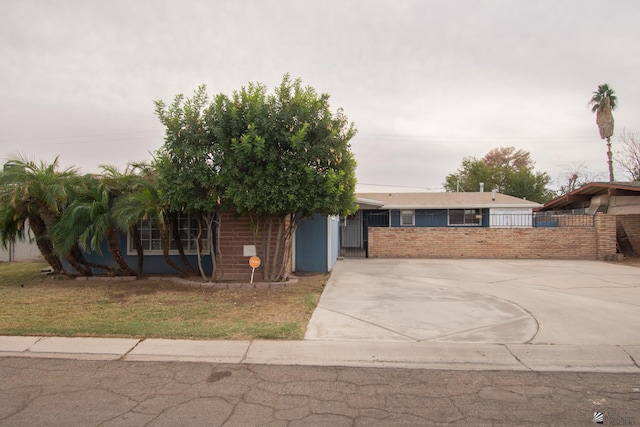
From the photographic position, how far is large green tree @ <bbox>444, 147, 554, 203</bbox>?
134 feet

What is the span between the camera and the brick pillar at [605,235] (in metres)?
18.4

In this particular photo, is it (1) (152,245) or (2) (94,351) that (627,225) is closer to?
(1) (152,245)

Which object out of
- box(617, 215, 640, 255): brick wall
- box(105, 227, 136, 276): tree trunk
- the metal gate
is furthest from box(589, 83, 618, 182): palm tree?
box(105, 227, 136, 276): tree trunk

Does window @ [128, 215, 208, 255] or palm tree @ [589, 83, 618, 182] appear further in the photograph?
palm tree @ [589, 83, 618, 182]

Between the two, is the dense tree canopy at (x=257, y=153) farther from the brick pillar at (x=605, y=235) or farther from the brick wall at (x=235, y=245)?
the brick pillar at (x=605, y=235)

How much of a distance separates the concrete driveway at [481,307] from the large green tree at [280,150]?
7.73 feet

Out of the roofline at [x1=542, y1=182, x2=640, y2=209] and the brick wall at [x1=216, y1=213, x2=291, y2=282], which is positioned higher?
the roofline at [x1=542, y1=182, x2=640, y2=209]

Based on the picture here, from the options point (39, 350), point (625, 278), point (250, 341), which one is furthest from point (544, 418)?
point (625, 278)

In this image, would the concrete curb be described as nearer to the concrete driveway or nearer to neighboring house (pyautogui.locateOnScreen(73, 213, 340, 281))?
the concrete driveway

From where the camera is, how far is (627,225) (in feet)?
64.8

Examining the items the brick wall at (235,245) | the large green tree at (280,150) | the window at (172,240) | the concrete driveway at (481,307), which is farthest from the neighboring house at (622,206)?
the window at (172,240)

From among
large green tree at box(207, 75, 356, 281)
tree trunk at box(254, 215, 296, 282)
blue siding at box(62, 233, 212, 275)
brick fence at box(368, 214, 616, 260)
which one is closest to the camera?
large green tree at box(207, 75, 356, 281)

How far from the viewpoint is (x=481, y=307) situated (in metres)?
8.29

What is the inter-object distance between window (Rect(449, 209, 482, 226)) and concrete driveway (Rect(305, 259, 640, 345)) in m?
12.7
